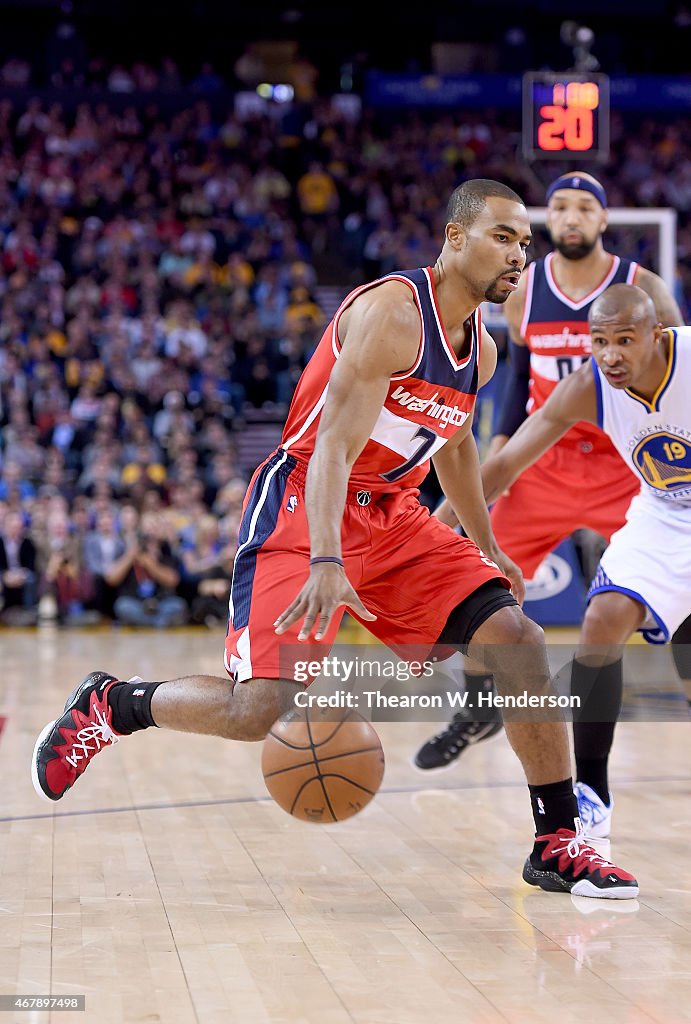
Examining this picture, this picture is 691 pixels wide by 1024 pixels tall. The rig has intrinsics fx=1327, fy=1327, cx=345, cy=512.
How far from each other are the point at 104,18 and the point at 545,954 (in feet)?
74.7

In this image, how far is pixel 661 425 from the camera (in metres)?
4.59

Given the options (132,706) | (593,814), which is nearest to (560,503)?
(593,814)

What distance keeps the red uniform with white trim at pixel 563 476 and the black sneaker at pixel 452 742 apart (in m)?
0.70

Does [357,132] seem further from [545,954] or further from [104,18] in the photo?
[545,954]

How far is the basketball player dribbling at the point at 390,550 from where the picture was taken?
12.3ft

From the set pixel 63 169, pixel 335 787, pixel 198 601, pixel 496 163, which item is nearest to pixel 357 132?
pixel 496 163

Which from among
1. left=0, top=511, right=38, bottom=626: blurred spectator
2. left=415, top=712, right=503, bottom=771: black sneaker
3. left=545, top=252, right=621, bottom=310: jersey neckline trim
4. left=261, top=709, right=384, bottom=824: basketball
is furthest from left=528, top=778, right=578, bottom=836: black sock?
left=0, top=511, right=38, bottom=626: blurred spectator

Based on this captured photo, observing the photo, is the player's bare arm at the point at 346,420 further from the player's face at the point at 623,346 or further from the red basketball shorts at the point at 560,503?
the red basketball shorts at the point at 560,503

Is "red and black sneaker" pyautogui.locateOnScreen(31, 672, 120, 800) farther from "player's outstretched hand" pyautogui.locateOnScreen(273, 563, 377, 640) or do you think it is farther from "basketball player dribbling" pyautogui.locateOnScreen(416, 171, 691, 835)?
"basketball player dribbling" pyautogui.locateOnScreen(416, 171, 691, 835)

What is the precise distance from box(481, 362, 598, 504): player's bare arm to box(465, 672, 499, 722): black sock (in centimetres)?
124

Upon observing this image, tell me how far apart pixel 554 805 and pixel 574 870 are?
199 millimetres

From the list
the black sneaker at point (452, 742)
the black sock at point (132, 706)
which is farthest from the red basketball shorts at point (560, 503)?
the black sock at point (132, 706)

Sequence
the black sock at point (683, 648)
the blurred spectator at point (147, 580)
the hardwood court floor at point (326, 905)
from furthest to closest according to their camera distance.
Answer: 1. the blurred spectator at point (147, 580)
2. the black sock at point (683, 648)
3. the hardwood court floor at point (326, 905)
